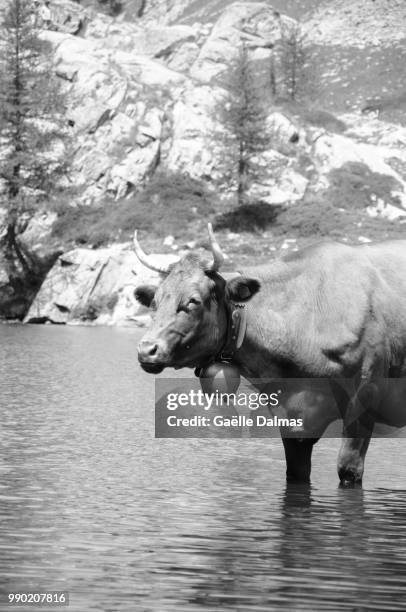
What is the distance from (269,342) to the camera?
1061 centimetres

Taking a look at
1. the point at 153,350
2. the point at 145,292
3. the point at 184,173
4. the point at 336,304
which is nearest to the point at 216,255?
the point at 145,292

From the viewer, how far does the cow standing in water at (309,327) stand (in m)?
10.1

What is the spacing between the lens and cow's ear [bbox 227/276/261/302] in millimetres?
10180

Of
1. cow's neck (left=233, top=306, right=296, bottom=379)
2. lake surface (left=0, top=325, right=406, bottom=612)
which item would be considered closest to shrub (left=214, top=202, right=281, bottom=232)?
lake surface (left=0, top=325, right=406, bottom=612)

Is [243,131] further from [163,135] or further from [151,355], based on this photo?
[151,355]

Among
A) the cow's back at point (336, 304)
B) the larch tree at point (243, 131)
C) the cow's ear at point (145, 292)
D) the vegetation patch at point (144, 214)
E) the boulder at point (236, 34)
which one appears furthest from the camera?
the boulder at point (236, 34)

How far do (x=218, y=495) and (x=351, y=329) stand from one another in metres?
2.09

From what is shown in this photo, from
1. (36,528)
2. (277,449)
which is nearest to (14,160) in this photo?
(277,449)

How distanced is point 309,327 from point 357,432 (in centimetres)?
116

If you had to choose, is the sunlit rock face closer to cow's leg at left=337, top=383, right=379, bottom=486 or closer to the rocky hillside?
the rocky hillside

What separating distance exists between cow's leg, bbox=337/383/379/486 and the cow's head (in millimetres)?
1499

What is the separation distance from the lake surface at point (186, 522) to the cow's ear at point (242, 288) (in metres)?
1.95

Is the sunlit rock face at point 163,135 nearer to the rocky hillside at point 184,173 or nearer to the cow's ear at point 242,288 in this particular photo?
the rocky hillside at point 184,173

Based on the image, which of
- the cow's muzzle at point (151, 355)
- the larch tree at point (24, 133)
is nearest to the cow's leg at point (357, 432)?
the cow's muzzle at point (151, 355)
